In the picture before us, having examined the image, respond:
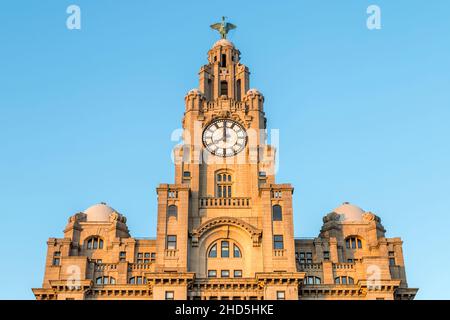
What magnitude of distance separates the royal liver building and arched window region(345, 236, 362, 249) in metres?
0.11

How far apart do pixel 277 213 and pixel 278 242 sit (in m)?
3.25

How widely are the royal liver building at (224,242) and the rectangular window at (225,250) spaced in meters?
0.11

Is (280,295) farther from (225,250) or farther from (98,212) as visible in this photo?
(98,212)

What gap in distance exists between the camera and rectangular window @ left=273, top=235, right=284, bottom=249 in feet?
240

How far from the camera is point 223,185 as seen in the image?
→ 262 feet

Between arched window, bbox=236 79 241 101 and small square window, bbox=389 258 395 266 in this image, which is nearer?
small square window, bbox=389 258 395 266

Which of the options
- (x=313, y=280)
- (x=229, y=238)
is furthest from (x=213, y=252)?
(x=313, y=280)

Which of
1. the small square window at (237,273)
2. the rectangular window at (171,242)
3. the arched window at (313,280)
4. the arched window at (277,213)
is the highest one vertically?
the arched window at (277,213)

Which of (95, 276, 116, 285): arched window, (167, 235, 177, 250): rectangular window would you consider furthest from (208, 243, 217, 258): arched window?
(95, 276, 116, 285): arched window

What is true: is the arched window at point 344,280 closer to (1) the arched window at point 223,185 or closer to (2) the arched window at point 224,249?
(2) the arched window at point 224,249

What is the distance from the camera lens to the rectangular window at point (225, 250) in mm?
74125

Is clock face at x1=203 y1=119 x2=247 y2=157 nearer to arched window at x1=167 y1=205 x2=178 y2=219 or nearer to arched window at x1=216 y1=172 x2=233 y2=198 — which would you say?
arched window at x1=216 y1=172 x2=233 y2=198

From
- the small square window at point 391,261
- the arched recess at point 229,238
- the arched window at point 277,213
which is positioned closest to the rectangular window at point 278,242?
the arched recess at point 229,238
